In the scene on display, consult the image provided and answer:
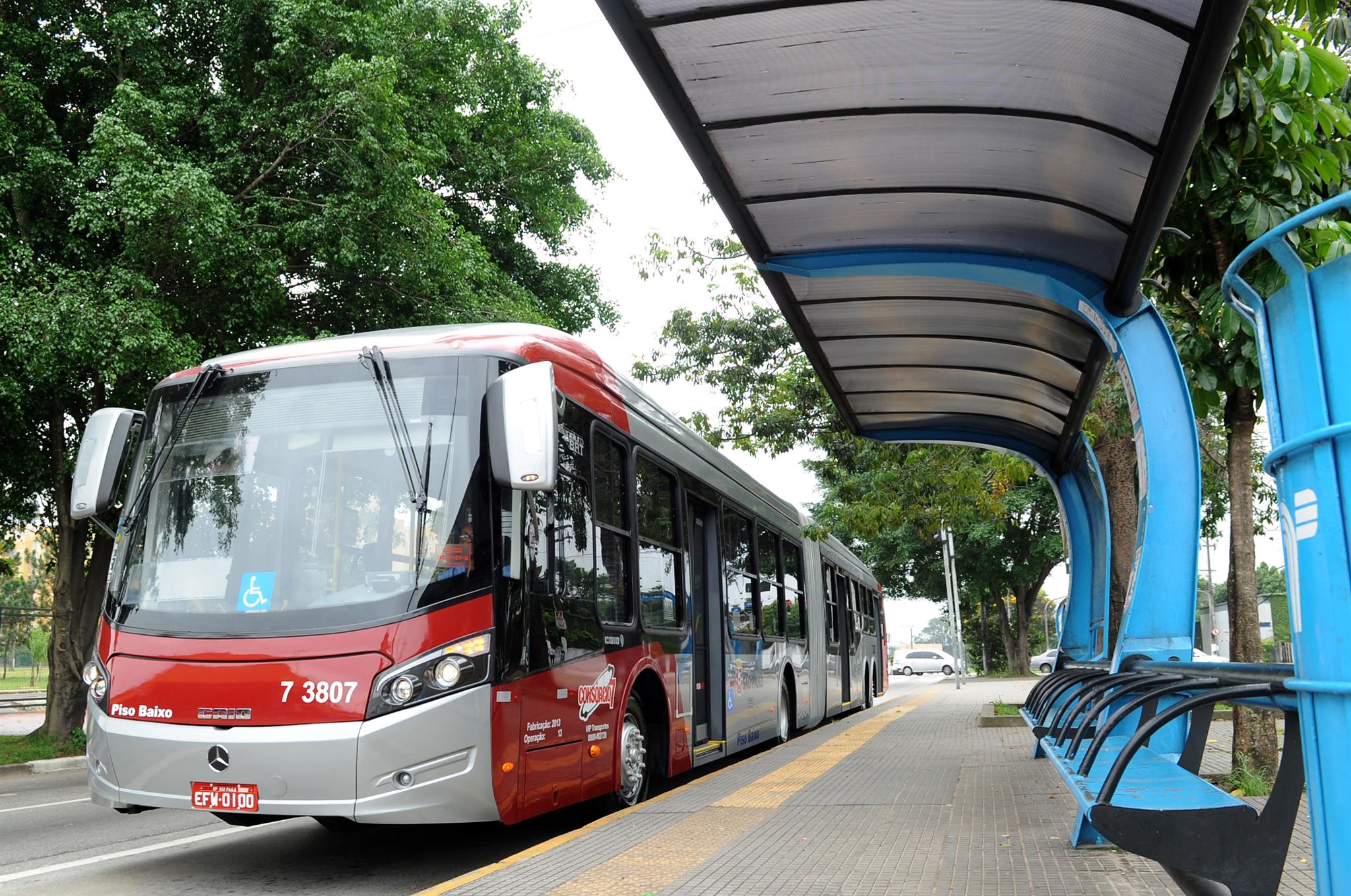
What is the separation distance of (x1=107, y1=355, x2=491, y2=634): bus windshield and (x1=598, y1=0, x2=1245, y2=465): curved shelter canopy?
2136 mm

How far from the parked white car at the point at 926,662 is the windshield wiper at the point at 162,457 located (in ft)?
185

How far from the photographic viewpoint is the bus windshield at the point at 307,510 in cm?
612

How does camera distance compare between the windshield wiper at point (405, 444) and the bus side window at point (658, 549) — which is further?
the bus side window at point (658, 549)

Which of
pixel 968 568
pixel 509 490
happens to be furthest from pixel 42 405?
pixel 968 568

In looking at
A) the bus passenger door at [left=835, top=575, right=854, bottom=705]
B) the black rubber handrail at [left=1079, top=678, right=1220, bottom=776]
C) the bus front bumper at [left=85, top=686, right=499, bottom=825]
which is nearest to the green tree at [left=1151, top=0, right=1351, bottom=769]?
the black rubber handrail at [left=1079, top=678, right=1220, bottom=776]

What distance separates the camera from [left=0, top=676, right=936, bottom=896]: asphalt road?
6.33m

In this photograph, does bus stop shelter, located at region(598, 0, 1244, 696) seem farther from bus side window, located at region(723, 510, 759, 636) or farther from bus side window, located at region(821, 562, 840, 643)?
bus side window, located at region(821, 562, 840, 643)

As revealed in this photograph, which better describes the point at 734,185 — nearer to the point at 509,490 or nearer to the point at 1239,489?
the point at 509,490

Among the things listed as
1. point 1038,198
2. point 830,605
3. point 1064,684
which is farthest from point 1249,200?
point 830,605

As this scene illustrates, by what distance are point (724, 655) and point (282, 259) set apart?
843cm

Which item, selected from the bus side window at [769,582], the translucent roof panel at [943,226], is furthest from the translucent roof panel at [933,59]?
the bus side window at [769,582]

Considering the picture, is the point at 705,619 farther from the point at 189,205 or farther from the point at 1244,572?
the point at 189,205

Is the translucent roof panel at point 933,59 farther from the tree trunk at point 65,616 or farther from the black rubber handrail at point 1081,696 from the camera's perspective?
the tree trunk at point 65,616

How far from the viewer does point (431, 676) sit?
587 cm
